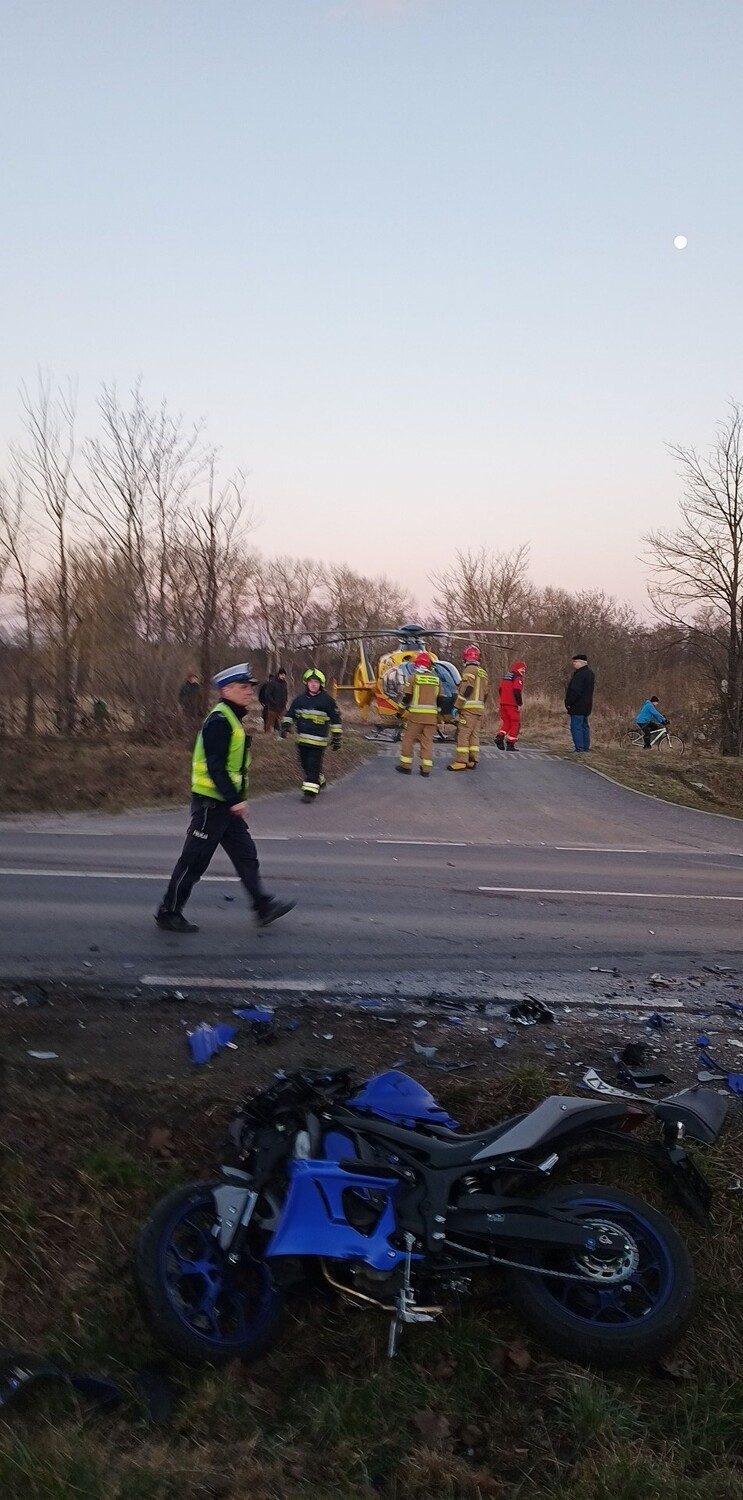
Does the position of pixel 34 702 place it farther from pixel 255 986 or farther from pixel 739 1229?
pixel 739 1229

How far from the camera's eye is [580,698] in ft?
69.9

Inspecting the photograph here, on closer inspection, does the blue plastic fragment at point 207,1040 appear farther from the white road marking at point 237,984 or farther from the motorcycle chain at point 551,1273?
the motorcycle chain at point 551,1273

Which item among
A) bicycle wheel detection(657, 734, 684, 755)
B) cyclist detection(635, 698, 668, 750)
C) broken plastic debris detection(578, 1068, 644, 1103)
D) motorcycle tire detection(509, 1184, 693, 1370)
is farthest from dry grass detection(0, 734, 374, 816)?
motorcycle tire detection(509, 1184, 693, 1370)

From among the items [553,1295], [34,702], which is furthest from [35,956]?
[34,702]

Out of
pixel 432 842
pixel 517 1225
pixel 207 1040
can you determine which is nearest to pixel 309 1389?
pixel 517 1225

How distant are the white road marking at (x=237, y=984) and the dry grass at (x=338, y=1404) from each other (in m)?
2.18

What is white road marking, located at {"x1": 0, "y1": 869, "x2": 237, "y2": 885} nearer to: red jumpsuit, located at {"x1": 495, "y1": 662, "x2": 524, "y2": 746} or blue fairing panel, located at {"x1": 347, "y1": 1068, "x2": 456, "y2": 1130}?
blue fairing panel, located at {"x1": 347, "y1": 1068, "x2": 456, "y2": 1130}

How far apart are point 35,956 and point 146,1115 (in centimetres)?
274

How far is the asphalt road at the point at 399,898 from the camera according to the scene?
6754 mm

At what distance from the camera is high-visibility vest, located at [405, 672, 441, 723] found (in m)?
16.5

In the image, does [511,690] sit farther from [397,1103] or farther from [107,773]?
[397,1103]

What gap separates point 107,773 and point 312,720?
12.0 ft

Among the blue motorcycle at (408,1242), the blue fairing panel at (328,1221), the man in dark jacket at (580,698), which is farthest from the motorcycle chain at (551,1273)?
the man in dark jacket at (580,698)

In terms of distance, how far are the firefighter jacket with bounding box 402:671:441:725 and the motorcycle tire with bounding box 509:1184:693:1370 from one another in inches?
525
